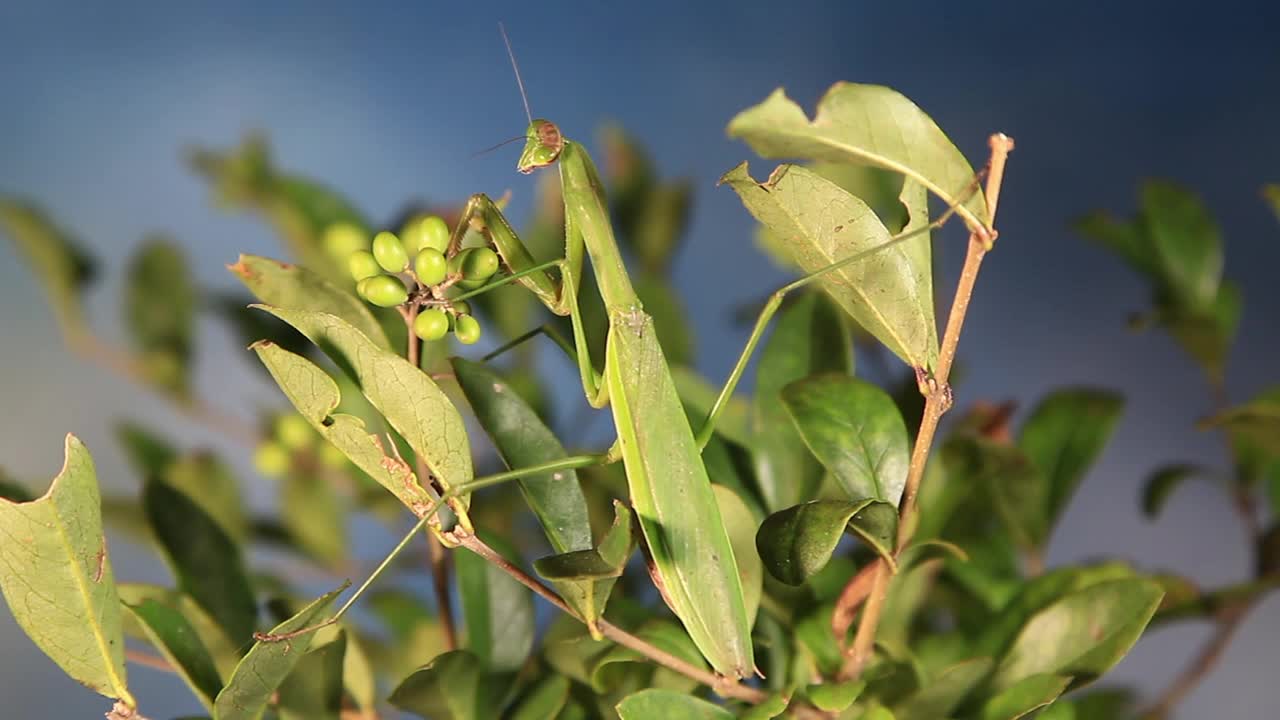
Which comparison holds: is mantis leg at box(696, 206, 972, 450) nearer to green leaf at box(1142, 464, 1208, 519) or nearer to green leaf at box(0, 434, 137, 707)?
green leaf at box(0, 434, 137, 707)

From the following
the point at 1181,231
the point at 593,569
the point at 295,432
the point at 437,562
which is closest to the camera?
the point at 593,569

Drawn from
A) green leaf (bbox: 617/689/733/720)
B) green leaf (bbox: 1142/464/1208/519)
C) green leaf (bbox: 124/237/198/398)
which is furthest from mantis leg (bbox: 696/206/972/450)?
green leaf (bbox: 124/237/198/398)

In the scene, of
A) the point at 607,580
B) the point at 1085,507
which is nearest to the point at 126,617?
the point at 607,580

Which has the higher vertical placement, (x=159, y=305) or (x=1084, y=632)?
(x=159, y=305)

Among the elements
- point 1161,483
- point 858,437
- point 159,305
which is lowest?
point 1161,483

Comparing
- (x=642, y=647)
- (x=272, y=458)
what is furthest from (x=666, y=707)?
(x=272, y=458)

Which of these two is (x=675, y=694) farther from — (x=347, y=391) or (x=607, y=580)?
(x=347, y=391)

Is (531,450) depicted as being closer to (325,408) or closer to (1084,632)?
(325,408)
